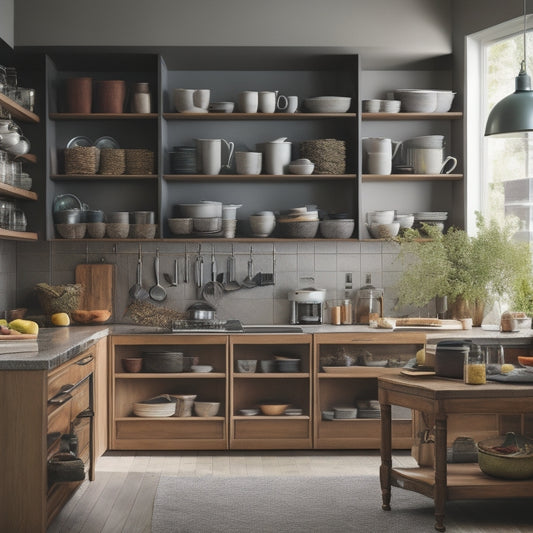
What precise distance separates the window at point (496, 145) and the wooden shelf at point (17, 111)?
3160 millimetres

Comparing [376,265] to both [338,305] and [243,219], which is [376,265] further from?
[243,219]

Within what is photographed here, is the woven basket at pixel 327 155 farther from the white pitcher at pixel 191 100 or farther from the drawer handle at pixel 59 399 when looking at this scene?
the drawer handle at pixel 59 399

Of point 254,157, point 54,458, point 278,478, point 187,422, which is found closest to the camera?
point 54,458

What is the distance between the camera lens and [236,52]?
6258 millimetres

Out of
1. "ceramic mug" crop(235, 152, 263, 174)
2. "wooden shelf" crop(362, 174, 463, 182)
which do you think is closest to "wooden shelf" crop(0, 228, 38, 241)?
"ceramic mug" crop(235, 152, 263, 174)

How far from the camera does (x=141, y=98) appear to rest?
6359 mm

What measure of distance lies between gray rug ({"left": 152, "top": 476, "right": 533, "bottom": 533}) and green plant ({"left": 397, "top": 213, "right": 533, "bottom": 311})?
1598 mm

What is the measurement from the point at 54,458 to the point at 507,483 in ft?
7.09

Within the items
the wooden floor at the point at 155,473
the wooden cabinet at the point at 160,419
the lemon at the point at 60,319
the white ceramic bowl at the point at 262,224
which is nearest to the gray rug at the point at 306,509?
the wooden floor at the point at 155,473

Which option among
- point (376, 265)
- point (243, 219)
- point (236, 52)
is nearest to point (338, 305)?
point (376, 265)

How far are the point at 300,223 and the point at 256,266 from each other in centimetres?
57

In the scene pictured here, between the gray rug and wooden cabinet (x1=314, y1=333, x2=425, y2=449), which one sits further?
wooden cabinet (x1=314, y1=333, x2=425, y2=449)

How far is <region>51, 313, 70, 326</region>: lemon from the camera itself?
19.8 ft

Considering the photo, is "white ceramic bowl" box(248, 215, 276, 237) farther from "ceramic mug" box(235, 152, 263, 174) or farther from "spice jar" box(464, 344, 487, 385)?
"spice jar" box(464, 344, 487, 385)
